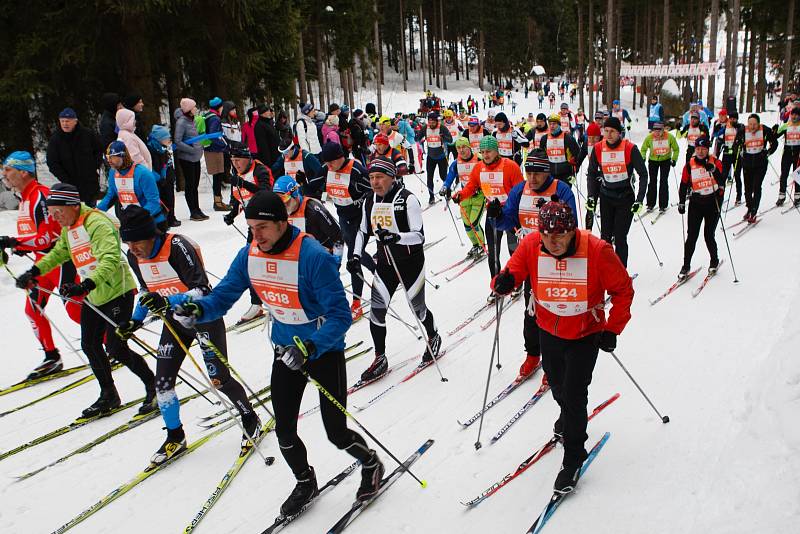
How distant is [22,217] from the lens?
6602 millimetres

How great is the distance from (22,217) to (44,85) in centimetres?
788

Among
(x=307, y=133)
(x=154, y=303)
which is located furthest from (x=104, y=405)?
(x=307, y=133)

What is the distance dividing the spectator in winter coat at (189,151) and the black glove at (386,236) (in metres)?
8.17

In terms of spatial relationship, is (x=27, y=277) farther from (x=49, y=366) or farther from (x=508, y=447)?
(x=508, y=447)

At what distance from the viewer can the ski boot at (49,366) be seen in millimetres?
6832

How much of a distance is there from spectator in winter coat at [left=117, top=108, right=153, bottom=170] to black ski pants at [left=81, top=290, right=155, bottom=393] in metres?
4.85

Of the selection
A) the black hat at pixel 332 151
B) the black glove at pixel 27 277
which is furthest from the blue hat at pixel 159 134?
the black glove at pixel 27 277

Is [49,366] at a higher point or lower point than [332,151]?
lower

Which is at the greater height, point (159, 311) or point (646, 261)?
point (159, 311)

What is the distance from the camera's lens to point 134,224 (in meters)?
4.54

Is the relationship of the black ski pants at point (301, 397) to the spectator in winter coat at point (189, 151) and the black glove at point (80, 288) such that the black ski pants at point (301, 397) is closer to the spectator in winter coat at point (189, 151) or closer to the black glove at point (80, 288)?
the black glove at point (80, 288)

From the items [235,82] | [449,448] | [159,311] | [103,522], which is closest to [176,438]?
[103,522]

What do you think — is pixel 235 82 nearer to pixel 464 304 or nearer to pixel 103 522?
pixel 464 304

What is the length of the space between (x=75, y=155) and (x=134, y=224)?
20.9 ft
